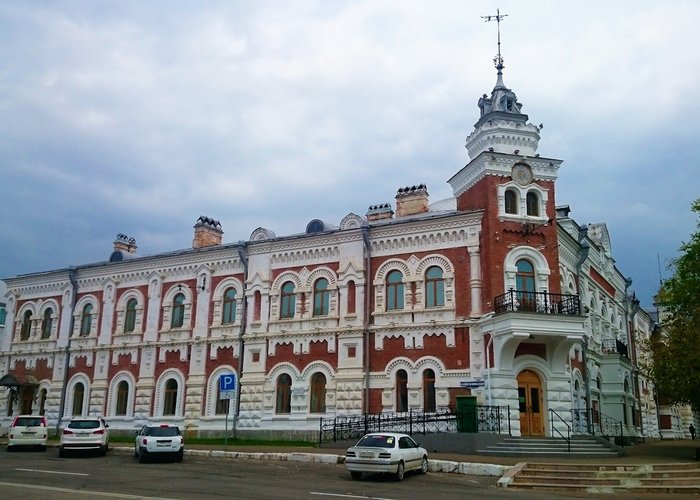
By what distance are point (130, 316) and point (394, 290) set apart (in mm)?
16035

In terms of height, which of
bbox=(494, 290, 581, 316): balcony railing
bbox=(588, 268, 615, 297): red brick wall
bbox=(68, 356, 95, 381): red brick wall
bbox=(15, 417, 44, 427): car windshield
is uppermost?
bbox=(588, 268, 615, 297): red brick wall

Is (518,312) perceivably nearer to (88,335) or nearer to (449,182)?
(449,182)

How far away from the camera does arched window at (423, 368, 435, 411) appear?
2800 cm

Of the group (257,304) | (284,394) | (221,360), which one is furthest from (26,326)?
(284,394)

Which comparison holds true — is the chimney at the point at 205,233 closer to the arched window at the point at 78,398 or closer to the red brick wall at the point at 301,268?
the red brick wall at the point at 301,268

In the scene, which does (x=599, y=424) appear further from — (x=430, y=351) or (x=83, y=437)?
(x=83, y=437)

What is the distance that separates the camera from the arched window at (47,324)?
130 feet

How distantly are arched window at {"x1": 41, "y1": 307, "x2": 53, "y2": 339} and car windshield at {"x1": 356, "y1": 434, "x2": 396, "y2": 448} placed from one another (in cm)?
2773

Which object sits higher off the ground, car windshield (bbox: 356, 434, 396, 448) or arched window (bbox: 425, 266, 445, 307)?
arched window (bbox: 425, 266, 445, 307)

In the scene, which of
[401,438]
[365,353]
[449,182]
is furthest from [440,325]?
[401,438]

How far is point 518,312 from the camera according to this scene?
25.5 m

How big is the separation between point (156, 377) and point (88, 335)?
5963mm

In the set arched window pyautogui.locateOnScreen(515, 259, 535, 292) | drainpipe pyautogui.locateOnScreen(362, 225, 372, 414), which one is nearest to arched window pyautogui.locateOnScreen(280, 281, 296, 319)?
drainpipe pyautogui.locateOnScreen(362, 225, 372, 414)

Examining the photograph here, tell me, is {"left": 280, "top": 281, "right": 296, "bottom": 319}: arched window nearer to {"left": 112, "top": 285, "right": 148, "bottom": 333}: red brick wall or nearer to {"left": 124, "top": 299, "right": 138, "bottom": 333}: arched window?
{"left": 112, "top": 285, "right": 148, "bottom": 333}: red brick wall
